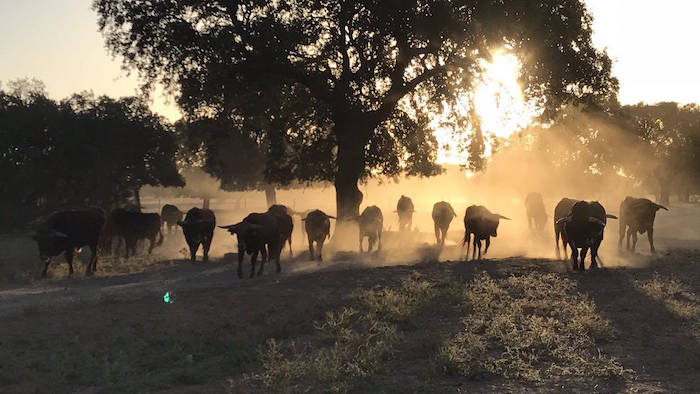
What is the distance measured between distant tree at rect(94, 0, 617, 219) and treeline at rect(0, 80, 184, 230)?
1008 centimetres

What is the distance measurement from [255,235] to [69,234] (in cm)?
602

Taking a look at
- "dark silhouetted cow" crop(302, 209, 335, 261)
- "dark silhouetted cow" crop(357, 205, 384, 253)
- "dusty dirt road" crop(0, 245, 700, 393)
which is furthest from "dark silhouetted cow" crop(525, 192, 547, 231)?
"dusty dirt road" crop(0, 245, 700, 393)

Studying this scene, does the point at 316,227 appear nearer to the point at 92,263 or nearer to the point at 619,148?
the point at 92,263

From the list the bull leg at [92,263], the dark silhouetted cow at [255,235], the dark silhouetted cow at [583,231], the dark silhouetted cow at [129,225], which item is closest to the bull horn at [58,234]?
the bull leg at [92,263]

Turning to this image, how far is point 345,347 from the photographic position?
360 inches

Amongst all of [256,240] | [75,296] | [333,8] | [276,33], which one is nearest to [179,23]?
[276,33]

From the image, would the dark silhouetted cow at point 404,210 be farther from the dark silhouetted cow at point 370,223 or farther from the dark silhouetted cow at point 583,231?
the dark silhouetted cow at point 583,231

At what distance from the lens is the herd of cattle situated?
17.3 m

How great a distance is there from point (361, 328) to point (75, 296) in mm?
7403

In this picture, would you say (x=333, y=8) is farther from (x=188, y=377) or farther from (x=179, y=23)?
(x=188, y=377)

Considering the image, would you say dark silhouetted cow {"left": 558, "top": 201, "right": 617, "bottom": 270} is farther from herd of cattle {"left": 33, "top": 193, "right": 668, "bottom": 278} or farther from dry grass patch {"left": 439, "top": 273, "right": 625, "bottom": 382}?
dry grass patch {"left": 439, "top": 273, "right": 625, "bottom": 382}

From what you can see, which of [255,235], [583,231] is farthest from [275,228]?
[583,231]

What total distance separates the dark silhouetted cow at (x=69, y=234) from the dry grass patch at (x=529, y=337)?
12255 mm

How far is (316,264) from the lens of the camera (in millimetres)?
20719
